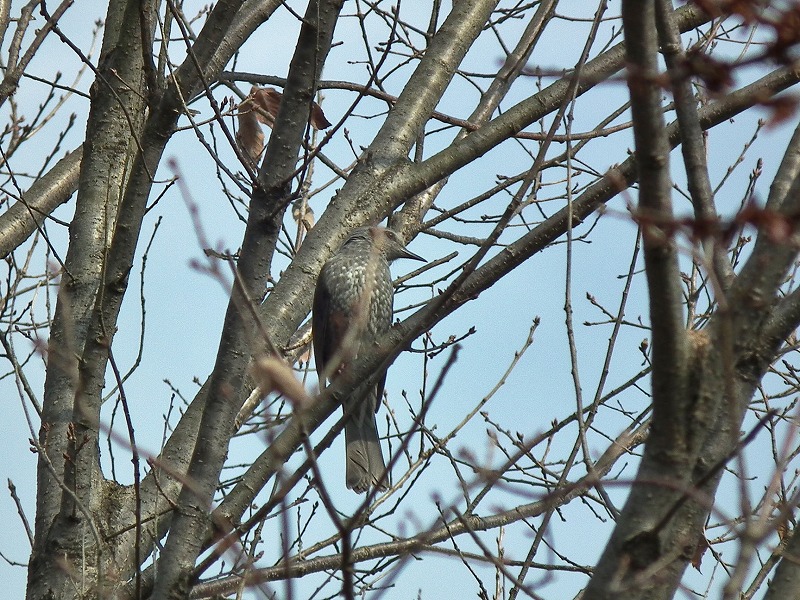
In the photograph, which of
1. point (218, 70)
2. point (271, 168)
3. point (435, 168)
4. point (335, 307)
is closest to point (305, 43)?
point (271, 168)

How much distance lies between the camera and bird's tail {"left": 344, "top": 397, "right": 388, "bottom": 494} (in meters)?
5.18

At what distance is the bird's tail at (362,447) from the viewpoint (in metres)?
5.18

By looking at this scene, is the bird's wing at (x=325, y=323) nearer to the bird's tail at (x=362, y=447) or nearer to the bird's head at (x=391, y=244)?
the bird's head at (x=391, y=244)

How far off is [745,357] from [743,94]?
1.59 meters

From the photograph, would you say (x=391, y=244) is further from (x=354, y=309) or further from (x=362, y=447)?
(x=362, y=447)

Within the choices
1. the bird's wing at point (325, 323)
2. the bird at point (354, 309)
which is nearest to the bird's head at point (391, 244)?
the bird at point (354, 309)

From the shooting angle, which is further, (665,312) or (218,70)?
(218,70)

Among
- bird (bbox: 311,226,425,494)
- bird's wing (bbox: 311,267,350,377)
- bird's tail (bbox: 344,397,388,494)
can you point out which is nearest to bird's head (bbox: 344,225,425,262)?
bird (bbox: 311,226,425,494)

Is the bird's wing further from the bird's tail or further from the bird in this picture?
the bird's tail

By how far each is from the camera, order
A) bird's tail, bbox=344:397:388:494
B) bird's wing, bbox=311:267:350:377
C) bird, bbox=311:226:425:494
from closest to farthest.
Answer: bird's tail, bbox=344:397:388:494 → bird, bbox=311:226:425:494 → bird's wing, bbox=311:267:350:377

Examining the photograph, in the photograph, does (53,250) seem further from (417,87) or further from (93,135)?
(417,87)

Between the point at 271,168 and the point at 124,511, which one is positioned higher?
the point at 271,168

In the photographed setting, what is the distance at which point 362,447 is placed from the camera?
5.31 metres

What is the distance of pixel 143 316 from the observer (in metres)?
3.59
